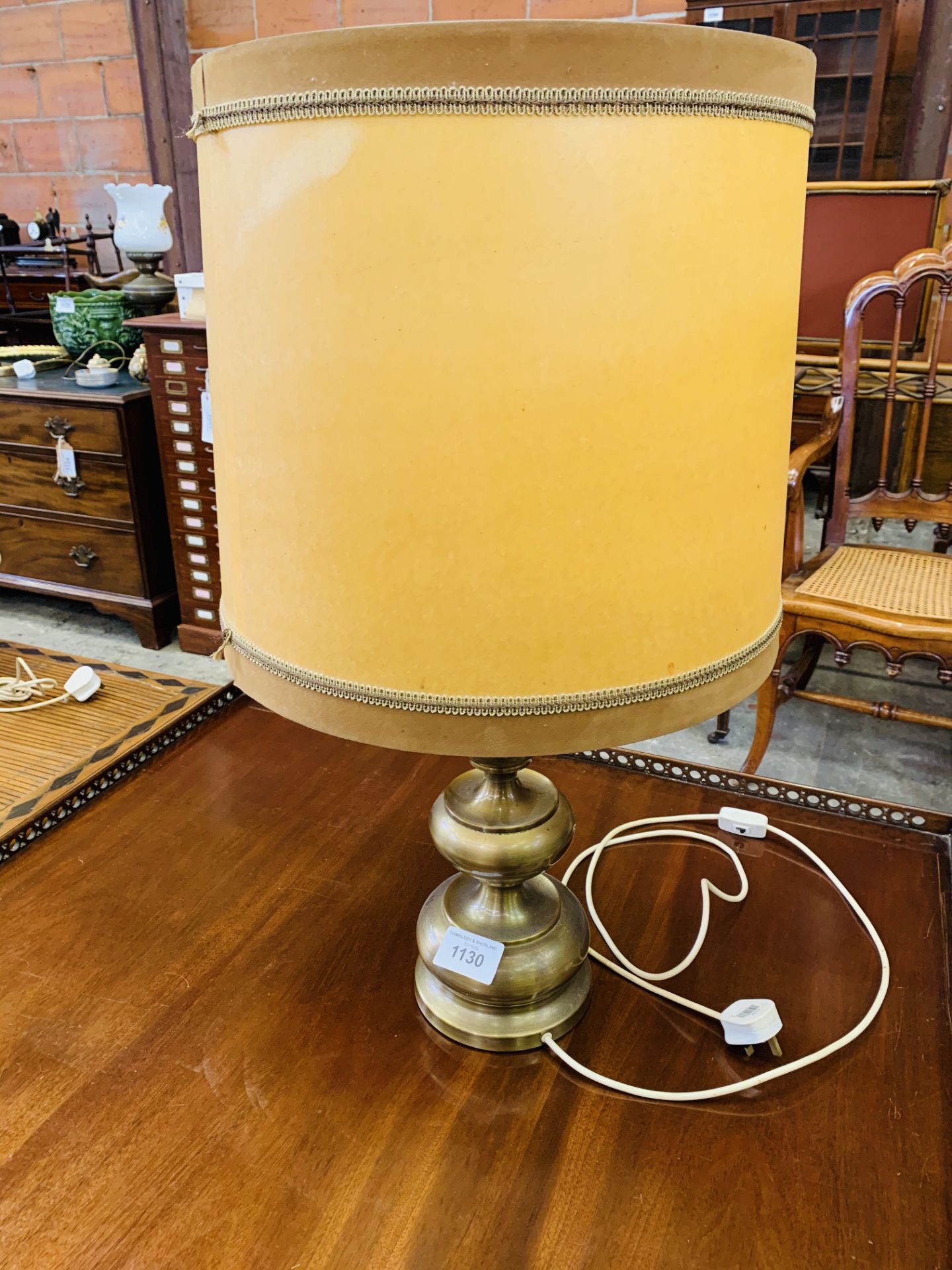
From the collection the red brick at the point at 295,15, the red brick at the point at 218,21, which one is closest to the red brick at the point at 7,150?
the red brick at the point at 218,21

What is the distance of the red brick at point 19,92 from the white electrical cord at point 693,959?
3957 mm

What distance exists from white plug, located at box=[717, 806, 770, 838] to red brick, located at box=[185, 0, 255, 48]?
3371 millimetres

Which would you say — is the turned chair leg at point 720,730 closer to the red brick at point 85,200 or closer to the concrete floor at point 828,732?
the concrete floor at point 828,732

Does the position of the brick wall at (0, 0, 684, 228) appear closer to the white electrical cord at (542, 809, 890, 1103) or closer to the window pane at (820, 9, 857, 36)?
the window pane at (820, 9, 857, 36)

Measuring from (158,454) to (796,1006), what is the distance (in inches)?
85.7

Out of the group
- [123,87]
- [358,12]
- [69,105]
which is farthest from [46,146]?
[358,12]

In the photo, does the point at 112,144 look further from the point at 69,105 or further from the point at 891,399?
the point at 891,399

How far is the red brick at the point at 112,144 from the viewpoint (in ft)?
11.5

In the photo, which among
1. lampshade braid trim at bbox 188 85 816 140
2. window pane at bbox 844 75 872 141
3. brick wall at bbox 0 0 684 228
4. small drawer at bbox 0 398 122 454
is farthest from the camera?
brick wall at bbox 0 0 684 228

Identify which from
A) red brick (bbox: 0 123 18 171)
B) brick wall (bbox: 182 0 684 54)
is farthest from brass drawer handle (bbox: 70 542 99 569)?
red brick (bbox: 0 123 18 171)

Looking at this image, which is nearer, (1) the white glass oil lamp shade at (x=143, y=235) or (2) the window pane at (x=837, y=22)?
(1) the white glass oil lamp shade at (x=143, y=235)

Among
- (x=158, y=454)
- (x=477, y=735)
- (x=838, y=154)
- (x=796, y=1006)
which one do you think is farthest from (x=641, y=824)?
(x=838, y=154)

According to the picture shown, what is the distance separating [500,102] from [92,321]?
99.6 inches

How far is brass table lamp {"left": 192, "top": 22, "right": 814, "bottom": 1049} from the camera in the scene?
1.36 feet
